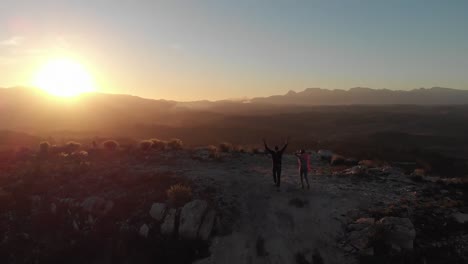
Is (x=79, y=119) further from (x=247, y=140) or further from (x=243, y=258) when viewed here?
(x=243, y=258)

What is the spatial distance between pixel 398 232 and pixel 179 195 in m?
10.0

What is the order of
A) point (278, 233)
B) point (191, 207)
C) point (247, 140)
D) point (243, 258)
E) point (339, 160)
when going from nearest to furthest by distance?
point (243, 258) → point (278, 233) → point (191, 207) → point (339, 160) → point (247, 140)

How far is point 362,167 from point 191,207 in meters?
13.0

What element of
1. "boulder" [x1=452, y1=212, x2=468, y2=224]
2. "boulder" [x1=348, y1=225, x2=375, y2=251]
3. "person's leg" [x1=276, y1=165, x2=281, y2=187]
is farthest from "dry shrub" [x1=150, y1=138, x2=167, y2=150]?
"boulder" [x1=452, y1=212, x2=468, y2=224]

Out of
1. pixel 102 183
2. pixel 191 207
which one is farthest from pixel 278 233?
pixel 102 183

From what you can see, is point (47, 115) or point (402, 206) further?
point (47, 115)

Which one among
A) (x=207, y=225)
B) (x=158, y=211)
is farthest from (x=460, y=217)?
(x=158, y=211)

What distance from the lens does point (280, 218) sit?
19203 mm

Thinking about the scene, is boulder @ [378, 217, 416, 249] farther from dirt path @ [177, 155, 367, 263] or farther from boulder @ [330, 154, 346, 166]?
boulder @ [330, 154, 346, 166]

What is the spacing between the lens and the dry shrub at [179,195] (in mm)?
20484

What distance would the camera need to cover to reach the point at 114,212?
68.4 ft

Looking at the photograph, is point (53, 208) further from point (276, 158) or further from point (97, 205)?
point (276, 158)

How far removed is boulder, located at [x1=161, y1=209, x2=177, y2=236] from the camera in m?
19.1

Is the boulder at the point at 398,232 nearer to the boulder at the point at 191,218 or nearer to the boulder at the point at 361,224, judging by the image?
the boulder at the point at 361,224
